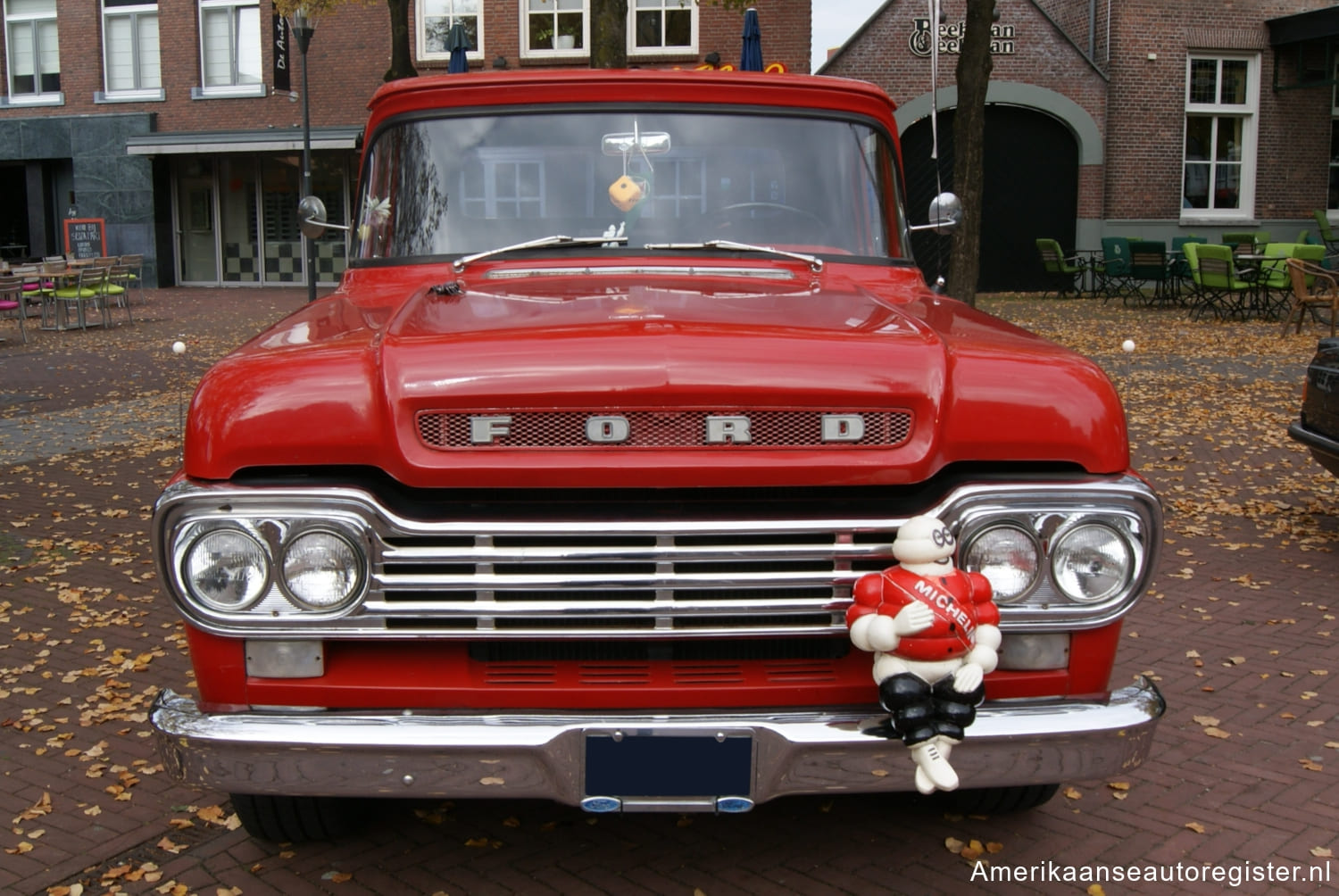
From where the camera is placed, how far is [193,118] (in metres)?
29.3

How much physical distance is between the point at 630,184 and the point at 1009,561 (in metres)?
1.90

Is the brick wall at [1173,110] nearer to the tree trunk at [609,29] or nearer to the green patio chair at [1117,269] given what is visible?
the green patio chair at [1117,269]

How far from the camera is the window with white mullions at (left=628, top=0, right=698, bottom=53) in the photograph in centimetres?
2559

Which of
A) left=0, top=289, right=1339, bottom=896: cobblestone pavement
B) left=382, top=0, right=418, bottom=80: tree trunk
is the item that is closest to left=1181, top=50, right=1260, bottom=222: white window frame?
left=382, top=0, right=418, bottom=80: tree trunk

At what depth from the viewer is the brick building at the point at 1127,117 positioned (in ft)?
81.9

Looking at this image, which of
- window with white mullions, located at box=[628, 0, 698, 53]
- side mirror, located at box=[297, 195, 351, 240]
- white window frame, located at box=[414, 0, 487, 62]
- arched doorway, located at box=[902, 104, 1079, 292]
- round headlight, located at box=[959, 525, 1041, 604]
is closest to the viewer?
round headlight, located at box=[959, 525, 1041, 604]

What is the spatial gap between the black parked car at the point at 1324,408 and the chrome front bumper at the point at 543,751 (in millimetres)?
4862

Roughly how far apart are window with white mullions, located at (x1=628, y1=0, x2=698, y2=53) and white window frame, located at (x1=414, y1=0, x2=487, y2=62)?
128 inches

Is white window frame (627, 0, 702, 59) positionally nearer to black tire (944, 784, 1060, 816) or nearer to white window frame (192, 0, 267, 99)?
white window frame (192, 0, 267, 99)

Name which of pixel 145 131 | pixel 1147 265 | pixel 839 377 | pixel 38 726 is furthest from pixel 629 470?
pixel 145 131

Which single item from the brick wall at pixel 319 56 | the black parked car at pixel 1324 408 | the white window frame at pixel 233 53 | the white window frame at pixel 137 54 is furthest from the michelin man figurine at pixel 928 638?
the white window frame at pixel 137 54

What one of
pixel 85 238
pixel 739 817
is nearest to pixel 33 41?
pixel 85 238

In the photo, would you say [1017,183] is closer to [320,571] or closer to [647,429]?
[647,429]

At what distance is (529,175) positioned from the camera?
4.03 m
